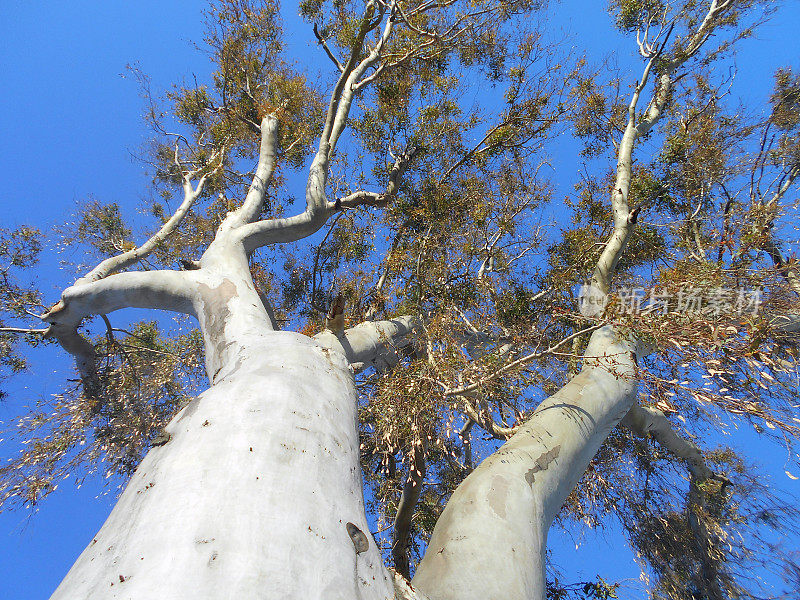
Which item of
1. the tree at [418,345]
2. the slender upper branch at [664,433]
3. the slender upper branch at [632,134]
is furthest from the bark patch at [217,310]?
the slender upper branch at [664,433]

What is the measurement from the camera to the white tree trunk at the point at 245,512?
1152 mm

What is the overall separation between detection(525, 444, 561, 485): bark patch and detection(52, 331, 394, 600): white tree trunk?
1.04m

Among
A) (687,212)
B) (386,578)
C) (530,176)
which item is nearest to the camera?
(386,578)

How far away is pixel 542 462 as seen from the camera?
2559 mm

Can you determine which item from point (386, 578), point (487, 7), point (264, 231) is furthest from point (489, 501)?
point (487, 7)

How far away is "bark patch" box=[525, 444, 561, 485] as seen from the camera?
243cm

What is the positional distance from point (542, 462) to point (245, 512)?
6.04ft

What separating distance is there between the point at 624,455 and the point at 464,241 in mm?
4245

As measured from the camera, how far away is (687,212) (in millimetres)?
7543

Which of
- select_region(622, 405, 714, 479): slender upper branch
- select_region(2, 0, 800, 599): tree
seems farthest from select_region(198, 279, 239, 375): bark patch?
select_region(622, 405, 714, 479): slender upper branch

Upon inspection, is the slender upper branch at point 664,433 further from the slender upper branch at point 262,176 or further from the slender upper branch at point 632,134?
the slender upper branch at point 262,176

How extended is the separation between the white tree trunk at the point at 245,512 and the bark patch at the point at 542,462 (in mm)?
1038

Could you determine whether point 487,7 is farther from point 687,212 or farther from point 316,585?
point 316,585

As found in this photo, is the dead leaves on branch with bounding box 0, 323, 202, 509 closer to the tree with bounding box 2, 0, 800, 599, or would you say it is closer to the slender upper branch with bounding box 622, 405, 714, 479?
the tree with bounding box 2, 0, 800, 599
